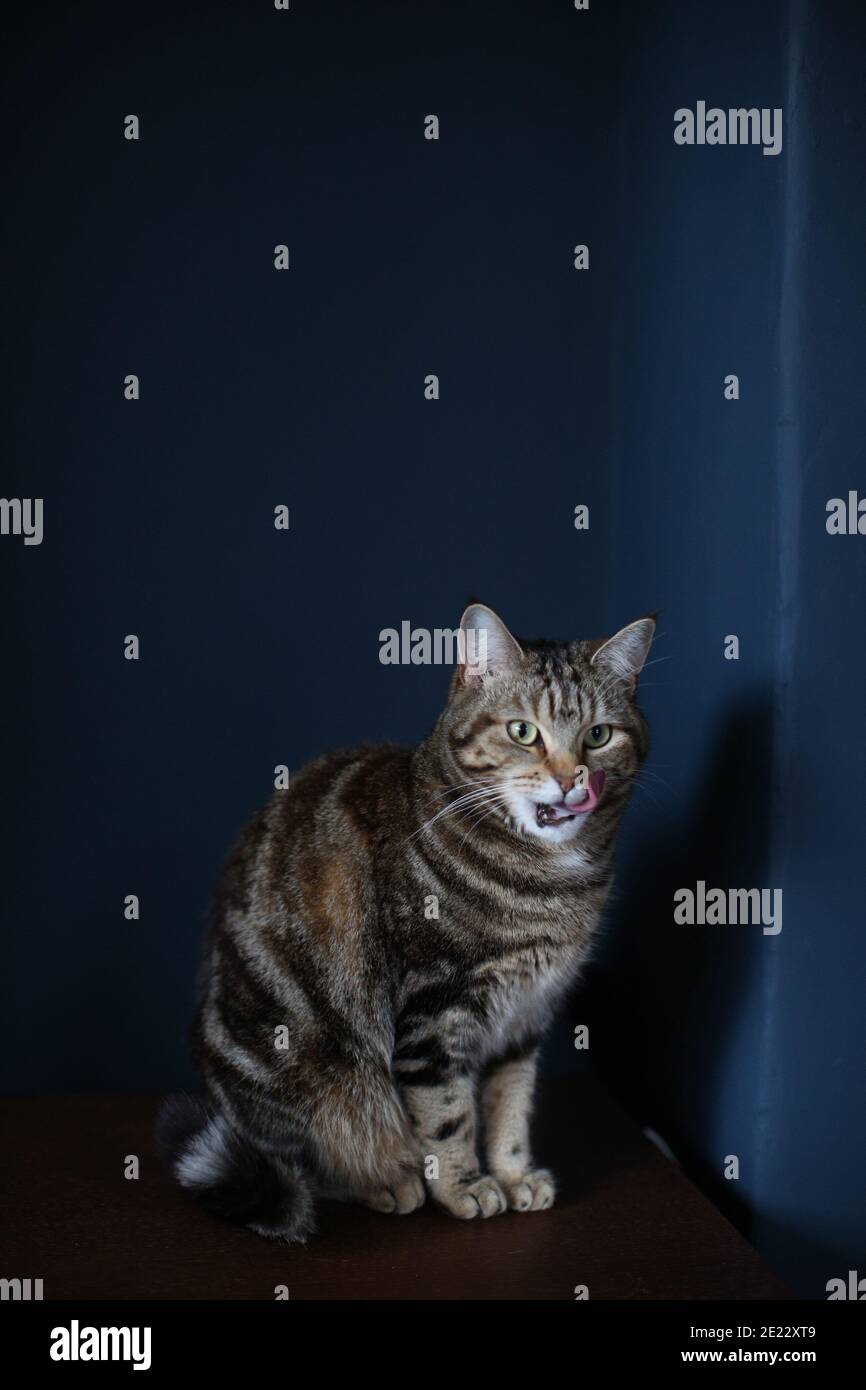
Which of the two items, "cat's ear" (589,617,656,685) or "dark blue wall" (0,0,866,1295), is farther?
"dark blue wall" (0,0,866,1295)

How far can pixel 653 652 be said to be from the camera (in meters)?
2.13

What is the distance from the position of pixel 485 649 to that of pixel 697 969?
2.00 feet

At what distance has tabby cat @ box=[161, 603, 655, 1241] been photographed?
1681 millimetres

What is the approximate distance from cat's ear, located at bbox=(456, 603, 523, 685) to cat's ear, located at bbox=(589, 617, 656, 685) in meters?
0.12

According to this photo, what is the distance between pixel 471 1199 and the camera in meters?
1.69

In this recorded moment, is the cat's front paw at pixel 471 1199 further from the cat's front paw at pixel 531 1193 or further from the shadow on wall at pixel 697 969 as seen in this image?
the shadow on wall at pixel 697 969

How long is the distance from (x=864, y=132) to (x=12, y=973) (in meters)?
1.86

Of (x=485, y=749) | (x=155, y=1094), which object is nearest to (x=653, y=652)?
(x=485, y=749)

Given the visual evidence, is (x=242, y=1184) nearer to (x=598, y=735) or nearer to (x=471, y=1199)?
(x=471, y=1199)

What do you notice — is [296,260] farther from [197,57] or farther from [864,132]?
[864,132]

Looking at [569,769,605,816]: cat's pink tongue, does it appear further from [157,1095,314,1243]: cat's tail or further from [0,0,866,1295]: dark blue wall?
[157,1095,314,1243]: cat's tail

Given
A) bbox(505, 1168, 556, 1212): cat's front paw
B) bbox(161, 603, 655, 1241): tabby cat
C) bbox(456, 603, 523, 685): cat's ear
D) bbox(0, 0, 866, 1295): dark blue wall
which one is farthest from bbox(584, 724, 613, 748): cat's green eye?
bbox(505, 1168, 556, 1212): cat's front paw

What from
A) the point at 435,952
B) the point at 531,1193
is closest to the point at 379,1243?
the point at 531,1193

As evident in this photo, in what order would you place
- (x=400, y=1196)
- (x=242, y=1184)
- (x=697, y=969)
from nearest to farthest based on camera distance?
(x=242, y=1184) < (x=400, y=1196) < (x=697, y=969)
